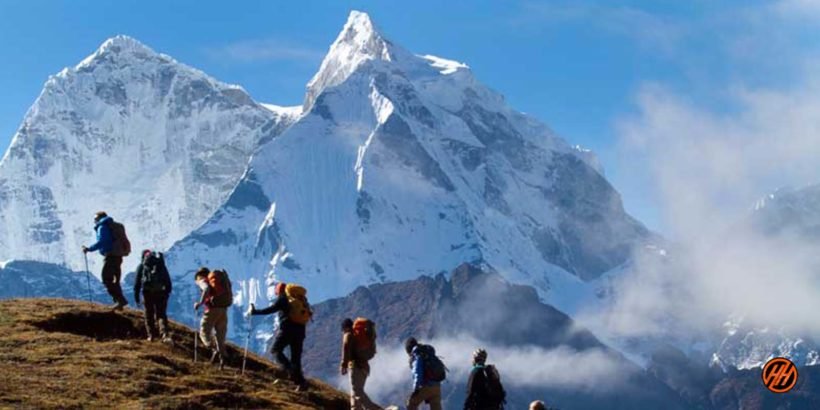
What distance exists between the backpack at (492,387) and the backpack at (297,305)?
5.87 meters

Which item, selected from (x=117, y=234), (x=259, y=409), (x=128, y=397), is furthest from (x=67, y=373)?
(x=117, y=234)

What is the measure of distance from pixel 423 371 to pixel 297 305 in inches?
170

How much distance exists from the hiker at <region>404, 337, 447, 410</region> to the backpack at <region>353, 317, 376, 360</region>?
1.31 m

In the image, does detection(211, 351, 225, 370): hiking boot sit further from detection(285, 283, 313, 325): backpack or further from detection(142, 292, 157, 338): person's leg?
detection(285, 283, 313, 325): backpack

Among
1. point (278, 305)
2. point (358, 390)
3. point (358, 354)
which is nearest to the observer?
point (358, 390)

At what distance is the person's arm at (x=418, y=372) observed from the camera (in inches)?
1407

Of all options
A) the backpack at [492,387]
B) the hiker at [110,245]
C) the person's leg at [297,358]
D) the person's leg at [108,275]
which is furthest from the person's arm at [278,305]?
the person's leg at [108,275]

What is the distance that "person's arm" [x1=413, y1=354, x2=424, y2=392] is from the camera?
35.8m

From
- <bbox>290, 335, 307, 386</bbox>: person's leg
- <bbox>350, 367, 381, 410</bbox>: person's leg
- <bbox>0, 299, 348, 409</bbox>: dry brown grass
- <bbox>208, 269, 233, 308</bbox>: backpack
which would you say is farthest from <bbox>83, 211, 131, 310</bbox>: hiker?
<bbox>350, 367, 381, 410</bbox>: person's leg

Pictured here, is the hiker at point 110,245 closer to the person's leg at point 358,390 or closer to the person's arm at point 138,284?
the person's arm at point 138,284

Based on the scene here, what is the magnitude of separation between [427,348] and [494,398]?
8.22 feet

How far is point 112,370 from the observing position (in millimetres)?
36062

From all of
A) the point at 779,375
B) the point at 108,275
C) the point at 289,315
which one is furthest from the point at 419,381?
the point at 108,275

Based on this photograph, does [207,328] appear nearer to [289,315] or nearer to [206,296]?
[206,296]
